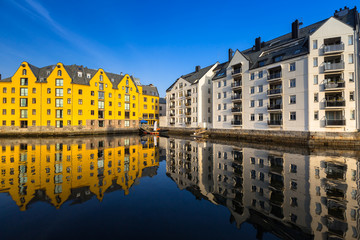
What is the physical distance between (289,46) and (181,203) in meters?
41.3

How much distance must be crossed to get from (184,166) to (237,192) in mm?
7035

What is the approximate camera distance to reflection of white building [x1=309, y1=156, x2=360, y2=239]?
19.8 ft

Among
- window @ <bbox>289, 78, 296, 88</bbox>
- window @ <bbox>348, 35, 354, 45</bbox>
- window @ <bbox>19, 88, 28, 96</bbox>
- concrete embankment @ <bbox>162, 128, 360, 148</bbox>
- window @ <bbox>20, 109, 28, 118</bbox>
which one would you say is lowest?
concrete embankment @ <bbox>162, 128, 360, 148</bbox>

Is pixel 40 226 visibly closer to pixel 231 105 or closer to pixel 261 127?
pixel 261 127

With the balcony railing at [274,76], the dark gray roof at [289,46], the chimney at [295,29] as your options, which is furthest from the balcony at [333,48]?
the chimney at [295,29]

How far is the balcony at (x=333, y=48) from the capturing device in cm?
2772

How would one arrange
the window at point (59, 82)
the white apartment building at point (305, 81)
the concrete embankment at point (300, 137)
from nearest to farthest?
the concrete embankment at point (300, 137)
the white apartment building at point (305, 81)
the window at point (59, 82)

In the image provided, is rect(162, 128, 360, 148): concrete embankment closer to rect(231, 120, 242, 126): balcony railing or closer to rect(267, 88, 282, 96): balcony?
rect(231, 120, 242, 126): balcony railing

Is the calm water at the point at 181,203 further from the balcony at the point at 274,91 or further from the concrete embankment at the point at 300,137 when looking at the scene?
the balcony at the point at 274,91

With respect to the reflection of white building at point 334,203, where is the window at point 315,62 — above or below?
above

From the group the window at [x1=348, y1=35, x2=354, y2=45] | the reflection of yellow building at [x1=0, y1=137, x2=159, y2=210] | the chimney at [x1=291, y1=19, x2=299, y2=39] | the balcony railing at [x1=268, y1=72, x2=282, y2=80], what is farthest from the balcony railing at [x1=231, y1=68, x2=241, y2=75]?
the reflection of yellow building at [x1=0, y1=137, x2=159, y2=210]

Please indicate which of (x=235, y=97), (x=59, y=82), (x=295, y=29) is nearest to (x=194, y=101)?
(x=235, y=97)

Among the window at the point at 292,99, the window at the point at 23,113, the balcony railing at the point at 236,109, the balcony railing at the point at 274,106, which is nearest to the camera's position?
the window at the point at 292,99

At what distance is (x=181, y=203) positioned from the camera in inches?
344
